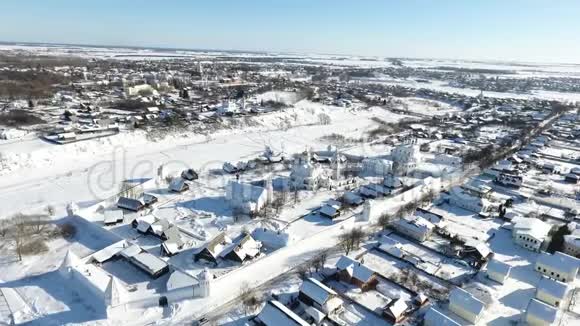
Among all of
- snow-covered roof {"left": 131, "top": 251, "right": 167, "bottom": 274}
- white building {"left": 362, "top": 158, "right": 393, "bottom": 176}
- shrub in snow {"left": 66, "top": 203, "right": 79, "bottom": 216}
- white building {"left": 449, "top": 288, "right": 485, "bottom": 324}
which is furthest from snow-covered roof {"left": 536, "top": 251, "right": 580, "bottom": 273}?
shrub in snow {"left": 66, "top": 203, "right": 79, "bottom": 216}

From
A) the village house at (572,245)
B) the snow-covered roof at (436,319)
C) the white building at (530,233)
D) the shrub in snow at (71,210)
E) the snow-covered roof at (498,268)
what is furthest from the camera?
the shrub in snow at (71,210)

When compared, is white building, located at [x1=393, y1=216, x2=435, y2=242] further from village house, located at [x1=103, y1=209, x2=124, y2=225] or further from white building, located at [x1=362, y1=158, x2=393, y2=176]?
village house, located at [x1=103, y1=209, x2=124, y2=225]

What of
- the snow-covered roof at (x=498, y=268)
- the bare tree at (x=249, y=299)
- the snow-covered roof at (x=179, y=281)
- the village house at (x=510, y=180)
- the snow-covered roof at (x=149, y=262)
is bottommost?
the bare tree at (x=249, y=299)

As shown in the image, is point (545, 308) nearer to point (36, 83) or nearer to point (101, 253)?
point (101, 253)

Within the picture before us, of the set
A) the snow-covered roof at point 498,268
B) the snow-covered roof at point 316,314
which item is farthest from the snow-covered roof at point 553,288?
the snow-covered roof at point 316,314

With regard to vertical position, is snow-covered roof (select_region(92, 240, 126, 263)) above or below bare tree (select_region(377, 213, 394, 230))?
below

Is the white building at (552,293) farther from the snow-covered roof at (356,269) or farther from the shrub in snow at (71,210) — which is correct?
the shrub in snow at (71,210)

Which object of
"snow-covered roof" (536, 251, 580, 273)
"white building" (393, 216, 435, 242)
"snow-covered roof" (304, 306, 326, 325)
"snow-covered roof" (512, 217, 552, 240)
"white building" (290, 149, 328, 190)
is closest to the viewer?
"snow-covered roof" (304, 306, 326, 325)
